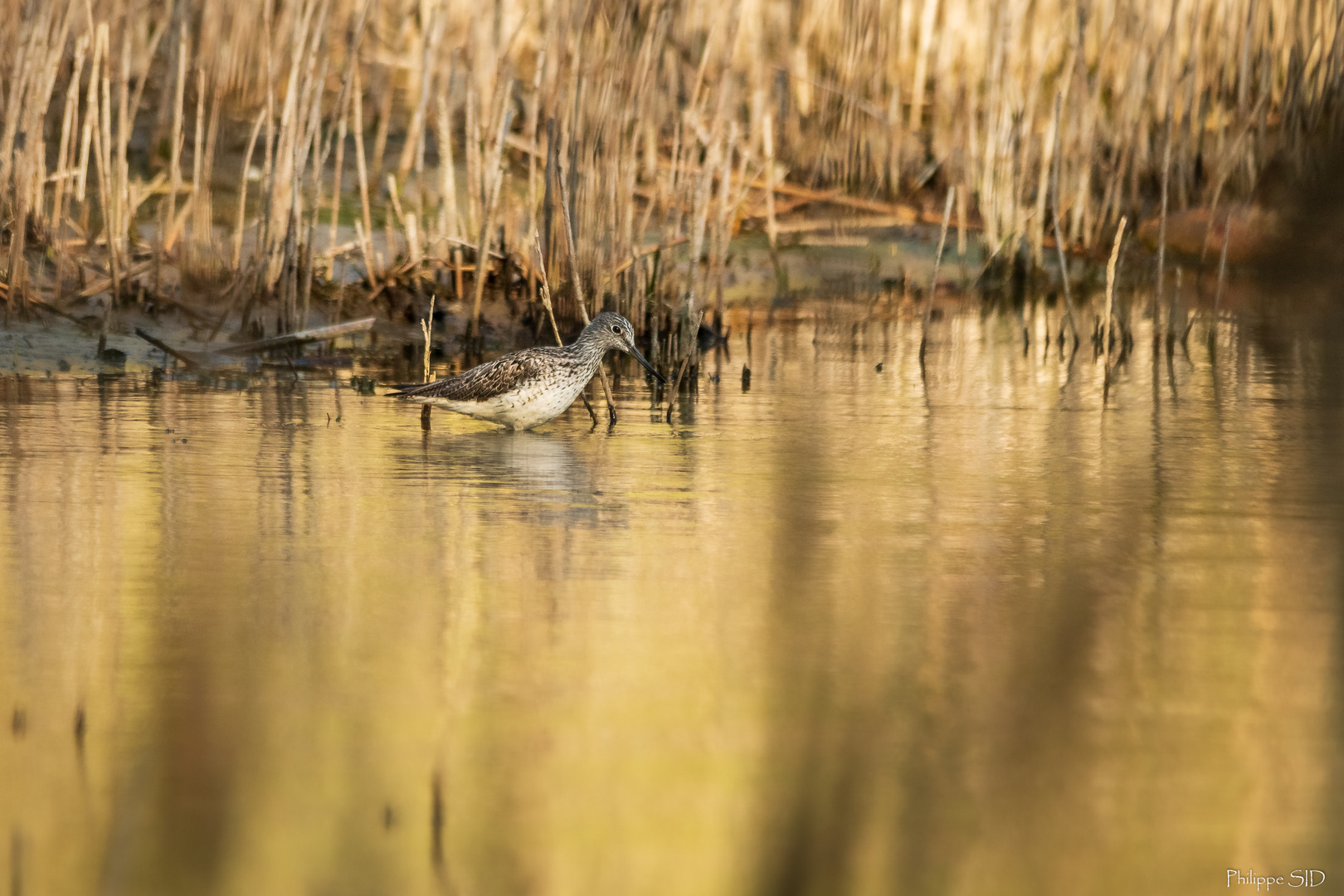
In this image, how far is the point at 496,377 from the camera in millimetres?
7992

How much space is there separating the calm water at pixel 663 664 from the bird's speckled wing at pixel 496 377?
0.36m

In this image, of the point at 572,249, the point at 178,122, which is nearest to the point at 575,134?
the point at 572,249

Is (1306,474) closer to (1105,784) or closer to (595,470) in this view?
(595,470)

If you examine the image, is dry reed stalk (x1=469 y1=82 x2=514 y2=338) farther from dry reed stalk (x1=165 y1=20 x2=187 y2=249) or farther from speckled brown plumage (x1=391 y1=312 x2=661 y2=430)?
speckled brown plumage (x1=391 y1=312 x2=661 y2=430)

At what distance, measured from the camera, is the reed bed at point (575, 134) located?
10047 mm

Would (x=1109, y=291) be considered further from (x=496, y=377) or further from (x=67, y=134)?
(x=67, y=134)

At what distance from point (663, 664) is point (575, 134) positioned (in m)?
5.96

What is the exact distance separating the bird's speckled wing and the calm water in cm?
36

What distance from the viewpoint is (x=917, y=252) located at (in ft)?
51.4

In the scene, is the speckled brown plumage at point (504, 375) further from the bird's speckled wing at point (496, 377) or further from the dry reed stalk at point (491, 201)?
the dry reed stalk at point (491, 201)

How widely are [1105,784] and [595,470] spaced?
12.3 ft

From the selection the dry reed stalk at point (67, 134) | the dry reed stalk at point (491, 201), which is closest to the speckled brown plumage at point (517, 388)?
the dry reed stalk at point (491, 201)

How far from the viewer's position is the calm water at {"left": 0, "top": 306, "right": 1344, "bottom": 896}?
3.28 metres

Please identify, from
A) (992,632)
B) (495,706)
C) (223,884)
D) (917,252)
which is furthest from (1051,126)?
(223,884)
